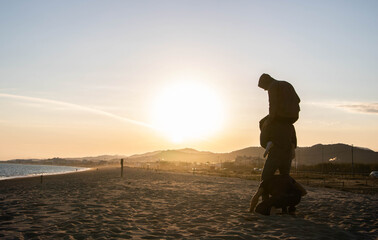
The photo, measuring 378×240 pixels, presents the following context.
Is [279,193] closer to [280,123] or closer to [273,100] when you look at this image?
[280,123]

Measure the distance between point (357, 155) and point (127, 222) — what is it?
180 meters

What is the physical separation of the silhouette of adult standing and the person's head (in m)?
0.35

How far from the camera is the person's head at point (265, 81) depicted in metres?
9.82

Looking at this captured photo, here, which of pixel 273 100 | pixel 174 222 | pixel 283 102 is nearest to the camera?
pixel 174 222

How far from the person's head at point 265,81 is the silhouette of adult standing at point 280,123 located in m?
0.35

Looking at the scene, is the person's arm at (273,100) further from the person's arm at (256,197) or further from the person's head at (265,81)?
the person's arm at (256,197)

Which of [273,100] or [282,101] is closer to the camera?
[282,101]

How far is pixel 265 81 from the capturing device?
388 inches

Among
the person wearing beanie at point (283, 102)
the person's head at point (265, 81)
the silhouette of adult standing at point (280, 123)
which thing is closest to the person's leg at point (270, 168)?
the silhouette of adult standing at point (280, 123)

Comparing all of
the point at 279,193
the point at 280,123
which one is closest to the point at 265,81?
the point at 280,123

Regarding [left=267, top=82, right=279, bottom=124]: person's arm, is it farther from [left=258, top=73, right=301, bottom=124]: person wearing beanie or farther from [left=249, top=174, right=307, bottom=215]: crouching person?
[left=249, top=174, right=307, bottom=215]: crouching person

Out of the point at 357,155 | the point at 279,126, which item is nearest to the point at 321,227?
the point at 279,126

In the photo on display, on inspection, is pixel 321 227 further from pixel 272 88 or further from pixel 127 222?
pixel 127 222

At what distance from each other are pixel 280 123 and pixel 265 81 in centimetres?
149
